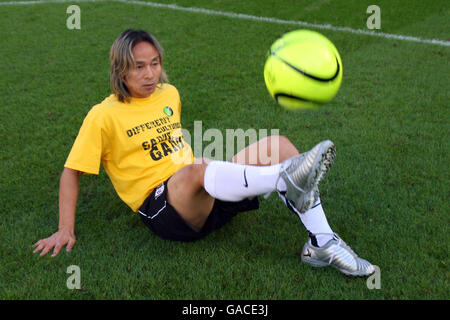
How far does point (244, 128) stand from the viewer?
461 cm

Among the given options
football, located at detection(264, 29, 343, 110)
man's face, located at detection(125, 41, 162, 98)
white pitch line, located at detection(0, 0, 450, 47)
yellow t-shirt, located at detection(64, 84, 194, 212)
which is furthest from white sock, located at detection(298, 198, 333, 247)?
white pitch line, located at detection(0, 0, 450, 47)

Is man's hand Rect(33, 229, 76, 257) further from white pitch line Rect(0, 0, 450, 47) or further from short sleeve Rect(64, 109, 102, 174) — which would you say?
white pitch line Rect(0, 0, 450, 47)

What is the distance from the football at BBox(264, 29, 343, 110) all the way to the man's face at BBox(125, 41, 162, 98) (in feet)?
2.60

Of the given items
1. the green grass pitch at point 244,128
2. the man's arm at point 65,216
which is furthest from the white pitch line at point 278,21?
the man's arm at point 65,216

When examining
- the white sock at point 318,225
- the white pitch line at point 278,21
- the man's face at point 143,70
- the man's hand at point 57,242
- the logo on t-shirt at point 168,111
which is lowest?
the man's hand at point 57,242

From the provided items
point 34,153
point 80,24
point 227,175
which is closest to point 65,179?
point 227,175

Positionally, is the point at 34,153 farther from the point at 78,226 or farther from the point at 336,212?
the point at 336,212

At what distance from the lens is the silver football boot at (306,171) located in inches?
85.3

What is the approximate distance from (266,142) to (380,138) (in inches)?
76.3

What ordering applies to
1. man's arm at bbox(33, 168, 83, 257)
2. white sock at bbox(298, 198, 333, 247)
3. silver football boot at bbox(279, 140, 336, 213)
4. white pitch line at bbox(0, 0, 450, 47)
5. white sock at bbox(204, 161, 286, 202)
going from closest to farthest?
silver football boot at bbox(279, 140, 336, 213) < white sock at bbox(204, 161, 286, 202) < white sock at bbox(298, 198, 333, 247) < man's arm at bbox(33, 168, 83, 257) < white pitch line at bbox(0, 0, 450, 47)

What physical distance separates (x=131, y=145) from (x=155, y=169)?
0.22m

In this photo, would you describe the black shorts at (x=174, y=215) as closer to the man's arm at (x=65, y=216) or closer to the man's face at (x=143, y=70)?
the man's arm at (x=65, y=216)

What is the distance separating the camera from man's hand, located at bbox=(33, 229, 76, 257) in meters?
2.86

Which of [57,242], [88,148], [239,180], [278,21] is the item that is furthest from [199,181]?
[278,21]
